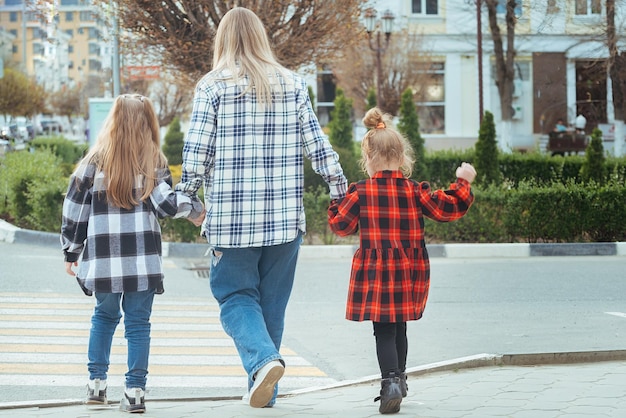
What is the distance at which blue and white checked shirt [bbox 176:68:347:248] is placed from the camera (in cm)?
494

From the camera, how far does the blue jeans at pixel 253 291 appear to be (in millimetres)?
4852

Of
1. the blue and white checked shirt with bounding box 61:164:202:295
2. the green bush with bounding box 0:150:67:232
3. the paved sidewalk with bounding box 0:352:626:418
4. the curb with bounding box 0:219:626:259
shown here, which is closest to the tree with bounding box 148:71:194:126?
the green bush with bounding box 0:150:67:232

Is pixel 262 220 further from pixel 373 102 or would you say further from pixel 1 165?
pixel 373 102

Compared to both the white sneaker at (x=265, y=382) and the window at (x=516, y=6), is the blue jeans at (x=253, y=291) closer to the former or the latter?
the white sneaker at (x=265, y=382)

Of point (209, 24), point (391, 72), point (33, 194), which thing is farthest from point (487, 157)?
point (391, 72)

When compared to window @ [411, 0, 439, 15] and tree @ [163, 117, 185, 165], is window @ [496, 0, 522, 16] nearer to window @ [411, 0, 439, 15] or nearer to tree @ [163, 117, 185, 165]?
window @ [411, 0, 439, 15]

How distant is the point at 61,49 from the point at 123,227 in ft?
330

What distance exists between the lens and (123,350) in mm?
7305

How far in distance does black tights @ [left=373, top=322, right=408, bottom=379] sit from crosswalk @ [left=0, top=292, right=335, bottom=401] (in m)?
1.11

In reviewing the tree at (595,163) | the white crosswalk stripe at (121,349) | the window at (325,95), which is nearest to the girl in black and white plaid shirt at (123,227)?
the white crosswalk stripe at (121,349)

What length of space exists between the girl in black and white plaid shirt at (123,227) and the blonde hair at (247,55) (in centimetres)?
54

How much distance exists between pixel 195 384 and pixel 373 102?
62.3ft

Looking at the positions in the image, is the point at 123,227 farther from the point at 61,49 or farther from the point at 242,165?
the point at 61,49

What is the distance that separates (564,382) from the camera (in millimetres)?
5887
